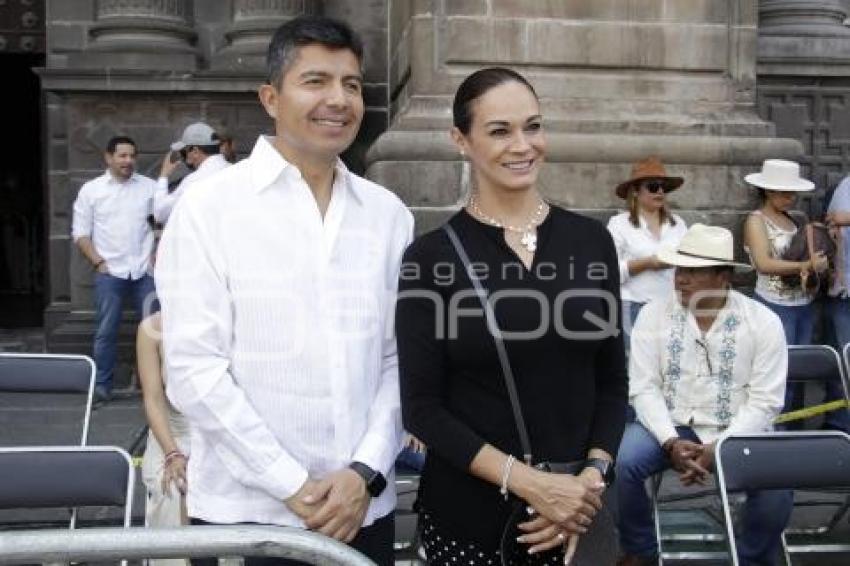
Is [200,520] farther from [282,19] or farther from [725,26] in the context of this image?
[282,19]

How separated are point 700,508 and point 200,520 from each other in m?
3.46

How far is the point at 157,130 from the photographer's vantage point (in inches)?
348

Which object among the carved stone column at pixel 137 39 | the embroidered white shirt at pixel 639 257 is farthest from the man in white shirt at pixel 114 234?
the embroidered white shirt at pixel 639 257

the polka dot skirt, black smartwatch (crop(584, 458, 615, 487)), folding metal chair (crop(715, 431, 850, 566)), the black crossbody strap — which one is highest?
the black crossbody strap

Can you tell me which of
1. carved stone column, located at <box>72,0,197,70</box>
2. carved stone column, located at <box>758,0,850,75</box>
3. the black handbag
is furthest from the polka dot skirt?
carved stone column, located at <box>72,0,197,70</box>

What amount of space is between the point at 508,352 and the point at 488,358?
49 mm

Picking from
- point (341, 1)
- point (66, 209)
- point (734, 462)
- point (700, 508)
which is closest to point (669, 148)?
point (700, 508)

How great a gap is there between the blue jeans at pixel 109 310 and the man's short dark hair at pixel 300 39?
578 centimetres

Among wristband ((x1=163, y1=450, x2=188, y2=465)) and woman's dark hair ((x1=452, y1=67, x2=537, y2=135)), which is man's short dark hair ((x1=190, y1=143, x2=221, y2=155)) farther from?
woman's dark hair ((x1=452, y1=67, x2=537, y2=135))

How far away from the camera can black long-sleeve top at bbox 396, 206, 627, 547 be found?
2408mm

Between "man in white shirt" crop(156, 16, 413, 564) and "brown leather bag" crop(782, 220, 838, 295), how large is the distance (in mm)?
4505

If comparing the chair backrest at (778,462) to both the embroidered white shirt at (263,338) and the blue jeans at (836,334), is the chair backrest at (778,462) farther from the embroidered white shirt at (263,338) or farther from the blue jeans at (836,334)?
the blue jeans at (836,334)

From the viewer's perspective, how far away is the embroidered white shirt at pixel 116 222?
8141 mm

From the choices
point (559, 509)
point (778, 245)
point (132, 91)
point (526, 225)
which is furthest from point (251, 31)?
point (559, 509)
